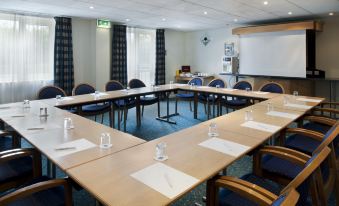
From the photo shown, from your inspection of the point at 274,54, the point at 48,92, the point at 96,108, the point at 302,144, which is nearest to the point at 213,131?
the point at 302,144

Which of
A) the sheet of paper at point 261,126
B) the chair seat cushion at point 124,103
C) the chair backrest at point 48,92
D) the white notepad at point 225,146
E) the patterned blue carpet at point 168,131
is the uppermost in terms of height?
the chair backrest at point 48,92

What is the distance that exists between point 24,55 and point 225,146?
4.96 metres

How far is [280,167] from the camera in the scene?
76.5 inches

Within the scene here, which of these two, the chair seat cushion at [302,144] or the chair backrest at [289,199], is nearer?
the chair backrest at [289,199]

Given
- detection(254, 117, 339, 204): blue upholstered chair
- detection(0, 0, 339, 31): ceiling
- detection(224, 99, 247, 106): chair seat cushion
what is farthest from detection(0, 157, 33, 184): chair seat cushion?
detection(224, 99, 247, 106): chair seat cushion

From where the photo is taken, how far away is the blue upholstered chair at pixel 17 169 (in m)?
1.81

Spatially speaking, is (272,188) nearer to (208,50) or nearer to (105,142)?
(105,142)

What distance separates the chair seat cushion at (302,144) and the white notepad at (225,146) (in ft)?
2.82

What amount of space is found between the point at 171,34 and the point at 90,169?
7254mm

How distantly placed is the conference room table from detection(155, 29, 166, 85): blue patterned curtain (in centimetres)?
510

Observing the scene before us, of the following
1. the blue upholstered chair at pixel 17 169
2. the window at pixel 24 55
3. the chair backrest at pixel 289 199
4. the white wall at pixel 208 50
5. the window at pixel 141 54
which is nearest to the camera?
the chair backrest at pixel 289 199

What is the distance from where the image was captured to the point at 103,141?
1856mm

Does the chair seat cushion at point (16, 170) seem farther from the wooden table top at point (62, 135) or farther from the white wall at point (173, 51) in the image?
the white wall at point (173, 51)

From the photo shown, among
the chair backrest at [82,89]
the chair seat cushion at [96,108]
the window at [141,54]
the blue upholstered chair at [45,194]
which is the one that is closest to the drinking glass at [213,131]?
the blue upholstered chair at [45,194]
